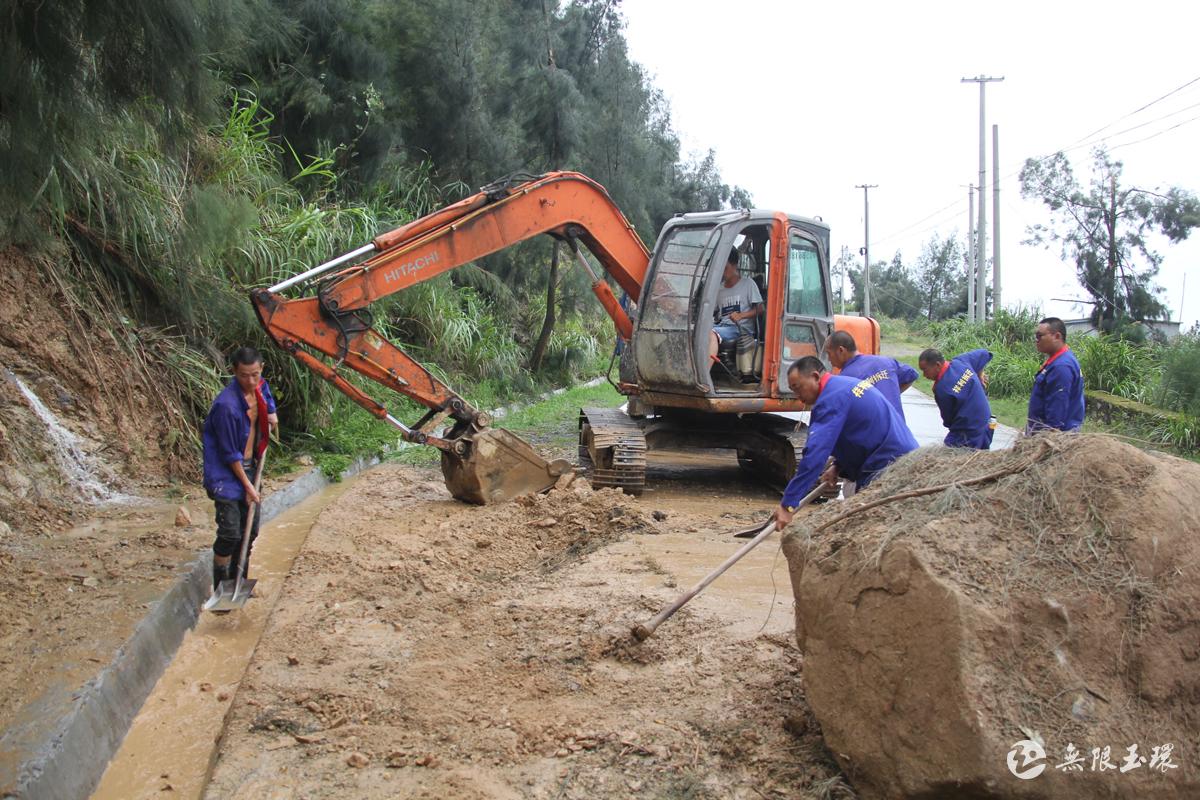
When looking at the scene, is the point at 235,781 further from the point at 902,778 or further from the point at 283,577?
the point at 283,577

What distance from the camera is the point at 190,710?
16.0ft

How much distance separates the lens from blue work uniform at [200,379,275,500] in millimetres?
5969

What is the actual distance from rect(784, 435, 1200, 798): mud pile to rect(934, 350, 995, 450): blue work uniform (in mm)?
3765

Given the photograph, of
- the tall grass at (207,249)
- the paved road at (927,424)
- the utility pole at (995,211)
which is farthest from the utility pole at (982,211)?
the tall grass at (207,249)

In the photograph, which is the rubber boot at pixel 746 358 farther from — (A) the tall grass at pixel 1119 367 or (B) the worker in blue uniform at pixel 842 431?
(A) the tall grass at pixel 1119 367

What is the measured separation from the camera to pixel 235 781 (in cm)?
378

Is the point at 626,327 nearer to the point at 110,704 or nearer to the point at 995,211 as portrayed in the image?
the point at 110,704

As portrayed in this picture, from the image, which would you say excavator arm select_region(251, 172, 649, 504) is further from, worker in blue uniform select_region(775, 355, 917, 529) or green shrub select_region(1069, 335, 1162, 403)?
green shrub select_region(1069, 335, 1162, 403)

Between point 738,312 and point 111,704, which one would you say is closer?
point 111,704

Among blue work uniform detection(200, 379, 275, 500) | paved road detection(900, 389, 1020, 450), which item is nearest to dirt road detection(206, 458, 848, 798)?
blue work uniform detection(200, 379, 275, 500)

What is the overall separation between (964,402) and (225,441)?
504 centimetres

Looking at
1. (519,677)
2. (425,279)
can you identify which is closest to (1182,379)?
(425,279)

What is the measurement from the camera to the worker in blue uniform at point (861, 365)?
6.77 metres

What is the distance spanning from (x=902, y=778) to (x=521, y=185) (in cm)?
719
